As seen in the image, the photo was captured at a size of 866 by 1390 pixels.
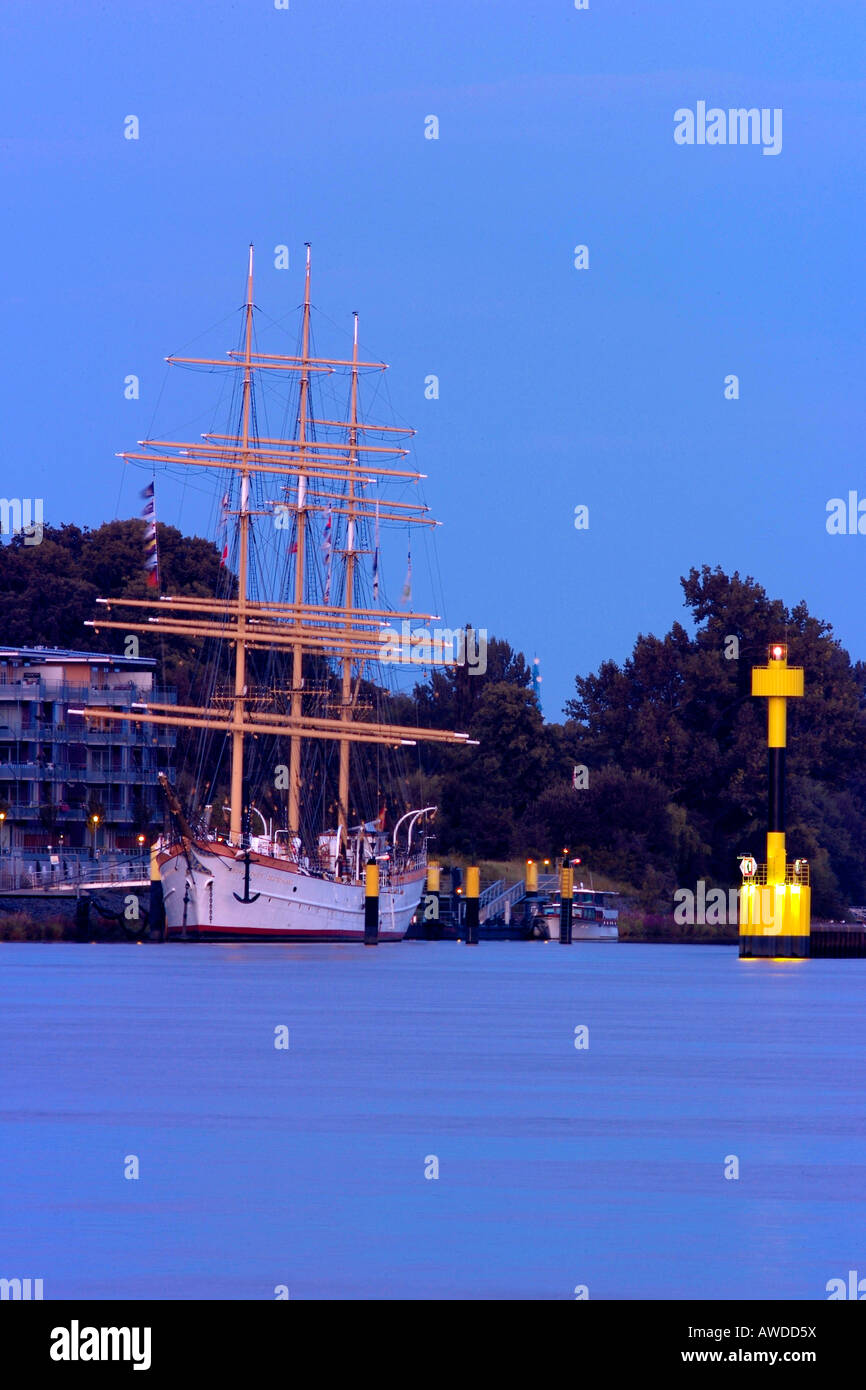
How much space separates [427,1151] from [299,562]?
83325 mm

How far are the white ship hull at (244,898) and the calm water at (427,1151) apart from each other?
48101 mm

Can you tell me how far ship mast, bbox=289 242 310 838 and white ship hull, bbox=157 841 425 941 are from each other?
3521 millimetres

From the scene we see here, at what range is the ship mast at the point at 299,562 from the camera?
10144cm

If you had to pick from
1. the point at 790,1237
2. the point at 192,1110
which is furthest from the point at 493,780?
the point at 790,1237

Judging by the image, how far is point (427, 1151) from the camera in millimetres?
22609

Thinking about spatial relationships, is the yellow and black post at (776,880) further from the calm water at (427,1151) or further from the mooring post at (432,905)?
the mooring post at (432,905)

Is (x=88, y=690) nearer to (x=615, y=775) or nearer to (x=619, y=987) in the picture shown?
(x=615, y=775)

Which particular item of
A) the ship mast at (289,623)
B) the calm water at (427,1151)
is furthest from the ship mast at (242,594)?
the calm water at (427,1151)

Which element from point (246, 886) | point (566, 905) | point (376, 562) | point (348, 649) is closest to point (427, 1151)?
point (246, 886)

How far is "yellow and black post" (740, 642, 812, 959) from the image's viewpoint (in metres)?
73.8

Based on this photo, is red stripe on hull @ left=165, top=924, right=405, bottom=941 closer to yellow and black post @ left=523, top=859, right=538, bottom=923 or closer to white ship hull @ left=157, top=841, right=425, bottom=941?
white ship hull @ left=157, top=841, right=425, bottom=941
